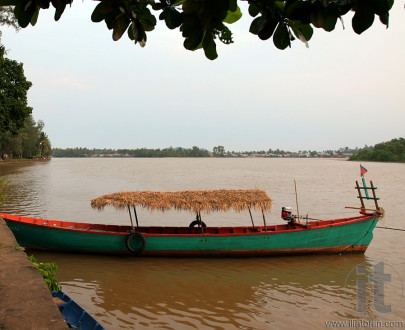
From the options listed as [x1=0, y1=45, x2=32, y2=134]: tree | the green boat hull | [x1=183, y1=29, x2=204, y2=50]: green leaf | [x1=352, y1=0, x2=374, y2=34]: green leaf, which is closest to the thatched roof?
the green boat hull

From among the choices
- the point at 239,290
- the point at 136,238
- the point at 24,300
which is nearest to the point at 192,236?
the point at 136,238

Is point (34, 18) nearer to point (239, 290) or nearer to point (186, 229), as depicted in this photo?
point (239, 290)

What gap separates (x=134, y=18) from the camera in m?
1.59

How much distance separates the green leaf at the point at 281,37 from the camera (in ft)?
4.80

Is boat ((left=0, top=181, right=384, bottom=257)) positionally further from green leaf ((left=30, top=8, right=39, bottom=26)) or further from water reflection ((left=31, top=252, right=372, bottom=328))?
green leaf ((left=30, top=8, right=39, bottom=26))

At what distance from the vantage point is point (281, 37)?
1479mm

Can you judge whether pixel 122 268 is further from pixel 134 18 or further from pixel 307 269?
pixel 134 18

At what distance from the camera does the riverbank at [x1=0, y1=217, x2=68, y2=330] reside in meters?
2.81

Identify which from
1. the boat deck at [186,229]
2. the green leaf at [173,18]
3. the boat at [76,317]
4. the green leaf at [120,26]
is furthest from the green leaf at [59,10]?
the boat deck at [186,229]

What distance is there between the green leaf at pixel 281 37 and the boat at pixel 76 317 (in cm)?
400

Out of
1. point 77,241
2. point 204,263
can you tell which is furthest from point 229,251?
point 77,241

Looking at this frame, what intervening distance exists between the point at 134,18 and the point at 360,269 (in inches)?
370

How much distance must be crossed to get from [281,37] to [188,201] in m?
7.81

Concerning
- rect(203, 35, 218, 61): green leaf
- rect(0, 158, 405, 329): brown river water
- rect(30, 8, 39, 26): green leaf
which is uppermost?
rect(30, 8, 39, 26): green leaf
